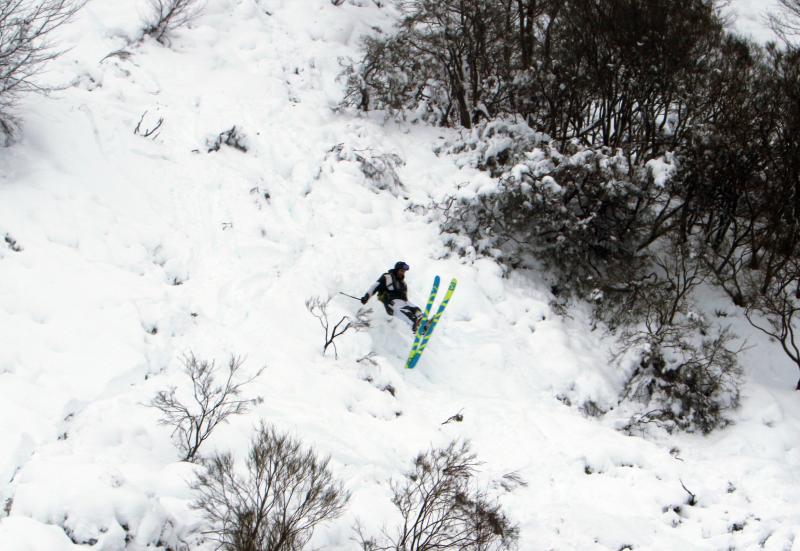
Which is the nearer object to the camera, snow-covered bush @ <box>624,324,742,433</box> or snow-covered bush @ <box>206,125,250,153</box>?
snow-covered bush @ <box>624,324,742,433</box>

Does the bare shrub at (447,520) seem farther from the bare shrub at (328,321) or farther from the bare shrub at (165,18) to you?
the bare shrub at (165,18)

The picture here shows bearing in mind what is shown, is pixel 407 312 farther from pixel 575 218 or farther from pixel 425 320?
pixel 575 218

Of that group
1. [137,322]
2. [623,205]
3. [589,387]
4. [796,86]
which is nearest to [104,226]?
[137,322]

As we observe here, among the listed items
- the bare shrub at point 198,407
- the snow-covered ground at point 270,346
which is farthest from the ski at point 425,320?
the bare shrub at point 198,407

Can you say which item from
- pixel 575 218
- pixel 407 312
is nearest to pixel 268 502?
pixel 407 312

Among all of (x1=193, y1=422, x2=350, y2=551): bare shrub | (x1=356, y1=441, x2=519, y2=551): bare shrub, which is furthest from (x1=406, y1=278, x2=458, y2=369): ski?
(x1=193, y1=422, x2=350, y2=551): bare shrub

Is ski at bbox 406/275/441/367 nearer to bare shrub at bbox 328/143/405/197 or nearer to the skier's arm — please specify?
the skier's arm
